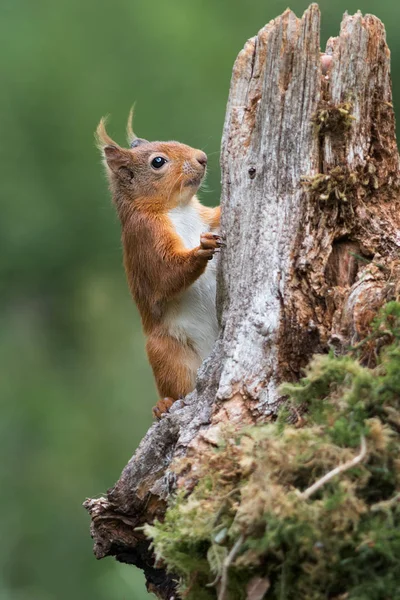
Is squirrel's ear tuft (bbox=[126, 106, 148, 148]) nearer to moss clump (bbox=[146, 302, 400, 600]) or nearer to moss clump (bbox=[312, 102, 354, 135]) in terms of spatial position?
moss clump (bbox=[312, 102, 354, 135])

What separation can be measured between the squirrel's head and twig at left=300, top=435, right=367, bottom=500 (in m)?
3.06

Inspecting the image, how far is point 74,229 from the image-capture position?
9.55m

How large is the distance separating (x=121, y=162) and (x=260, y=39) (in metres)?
1.89

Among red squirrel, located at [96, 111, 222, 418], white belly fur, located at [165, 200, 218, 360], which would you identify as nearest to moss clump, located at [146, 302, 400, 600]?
red squirrel, located at [96, 111, 222, 418]

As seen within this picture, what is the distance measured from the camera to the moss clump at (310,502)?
243 cm

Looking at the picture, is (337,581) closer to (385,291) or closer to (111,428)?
(385,291)

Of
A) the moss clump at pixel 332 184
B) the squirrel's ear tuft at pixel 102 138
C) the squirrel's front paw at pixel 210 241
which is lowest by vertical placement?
the moss clump at pixel 332 184

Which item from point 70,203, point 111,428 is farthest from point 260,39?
point 111,428

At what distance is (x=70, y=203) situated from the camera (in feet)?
30.5

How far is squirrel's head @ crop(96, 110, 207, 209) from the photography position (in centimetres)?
543

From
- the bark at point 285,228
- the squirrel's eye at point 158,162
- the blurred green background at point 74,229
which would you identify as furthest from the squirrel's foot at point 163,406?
the blurred green background at point 74,229

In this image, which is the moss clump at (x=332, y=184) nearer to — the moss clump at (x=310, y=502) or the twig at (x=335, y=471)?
the moss clump at (x=310, y=502)

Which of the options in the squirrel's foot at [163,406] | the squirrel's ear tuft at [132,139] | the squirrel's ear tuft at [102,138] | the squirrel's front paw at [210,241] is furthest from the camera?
the squirrel's ear tuft at [132,139]

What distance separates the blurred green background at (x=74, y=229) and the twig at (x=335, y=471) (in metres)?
6.25
